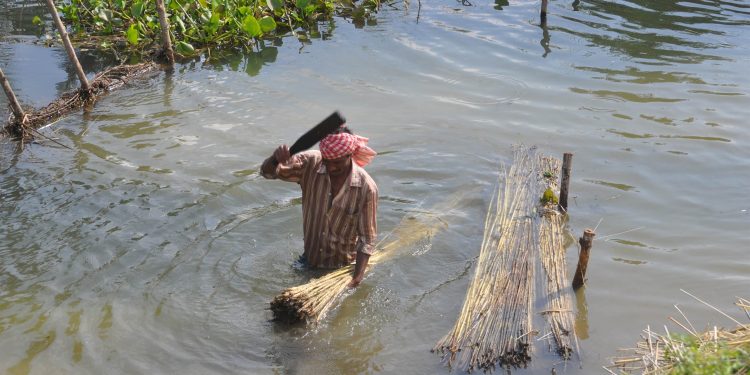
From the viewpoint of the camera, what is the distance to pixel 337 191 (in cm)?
451

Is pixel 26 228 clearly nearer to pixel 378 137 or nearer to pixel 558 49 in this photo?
pixel 378 137

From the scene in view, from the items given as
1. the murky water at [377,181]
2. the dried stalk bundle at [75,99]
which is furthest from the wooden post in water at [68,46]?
the murky water at [377,181]

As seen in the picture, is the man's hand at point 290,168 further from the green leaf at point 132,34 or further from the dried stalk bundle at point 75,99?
the green leaf at point 132,34

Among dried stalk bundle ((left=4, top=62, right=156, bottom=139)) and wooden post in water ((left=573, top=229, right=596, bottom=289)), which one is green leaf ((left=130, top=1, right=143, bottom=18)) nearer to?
dried stalk bundle ((left=4, top=62, right=156, bottom=139))

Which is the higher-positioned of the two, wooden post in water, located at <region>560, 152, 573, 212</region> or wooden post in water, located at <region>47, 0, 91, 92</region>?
wooden post in water, located at <region>47, 0, 91, 92</region>

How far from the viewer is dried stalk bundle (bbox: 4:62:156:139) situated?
25.9 ft

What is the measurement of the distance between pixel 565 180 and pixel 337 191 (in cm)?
229

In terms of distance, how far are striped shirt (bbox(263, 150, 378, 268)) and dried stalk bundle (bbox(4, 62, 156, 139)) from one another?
4695 millimetres

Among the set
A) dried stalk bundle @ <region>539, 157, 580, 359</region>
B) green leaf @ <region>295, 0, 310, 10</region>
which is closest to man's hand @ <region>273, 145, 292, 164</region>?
dried stalk bundle @ <region>539, 157, 580, 359</region>

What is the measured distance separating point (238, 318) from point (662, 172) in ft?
14.8

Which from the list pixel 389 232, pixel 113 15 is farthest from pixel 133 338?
pixel 113 15

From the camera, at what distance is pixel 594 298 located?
16.8 ft

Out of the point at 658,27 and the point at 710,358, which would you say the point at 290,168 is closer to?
the point at 710,358

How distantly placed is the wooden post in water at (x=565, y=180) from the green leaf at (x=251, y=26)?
245 inches
